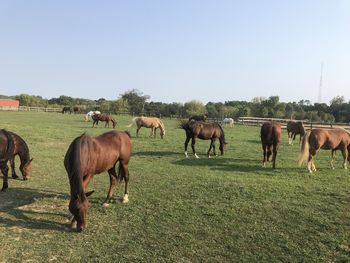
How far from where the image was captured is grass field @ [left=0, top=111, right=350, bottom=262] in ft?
18.8

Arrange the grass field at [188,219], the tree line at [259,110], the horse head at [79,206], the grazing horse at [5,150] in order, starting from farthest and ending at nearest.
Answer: the tree line at [259,110] → the grazing horse at [5,150] → the horse head at [79,206] → the grass field at [188,219]

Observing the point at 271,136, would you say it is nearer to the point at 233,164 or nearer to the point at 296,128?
the point at 233,164

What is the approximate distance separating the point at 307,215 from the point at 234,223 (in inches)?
65.0

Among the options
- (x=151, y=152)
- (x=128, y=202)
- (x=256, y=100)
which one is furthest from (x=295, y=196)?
(x=256, y=100)

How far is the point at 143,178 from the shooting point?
11.0 meters

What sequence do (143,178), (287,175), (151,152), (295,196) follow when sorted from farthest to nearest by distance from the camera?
(151,152) → (287,175) → (143,178) → (295,196)

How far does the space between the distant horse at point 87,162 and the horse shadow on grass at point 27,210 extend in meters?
0.68

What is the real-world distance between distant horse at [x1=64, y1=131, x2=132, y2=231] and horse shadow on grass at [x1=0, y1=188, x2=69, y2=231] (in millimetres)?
685

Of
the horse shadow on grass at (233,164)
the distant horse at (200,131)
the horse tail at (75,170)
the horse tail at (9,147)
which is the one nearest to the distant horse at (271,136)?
the horse shadow on grass at (233,164)

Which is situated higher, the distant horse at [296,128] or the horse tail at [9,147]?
the distant horse at [296,128]

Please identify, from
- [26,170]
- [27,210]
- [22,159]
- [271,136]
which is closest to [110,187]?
[27,210]

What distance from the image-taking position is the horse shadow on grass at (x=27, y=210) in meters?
6.72

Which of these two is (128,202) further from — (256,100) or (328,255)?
(256,100)

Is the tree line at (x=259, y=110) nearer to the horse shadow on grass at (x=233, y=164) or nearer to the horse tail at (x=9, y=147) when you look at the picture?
the horse shadow on grass at (x=233, y=164)
